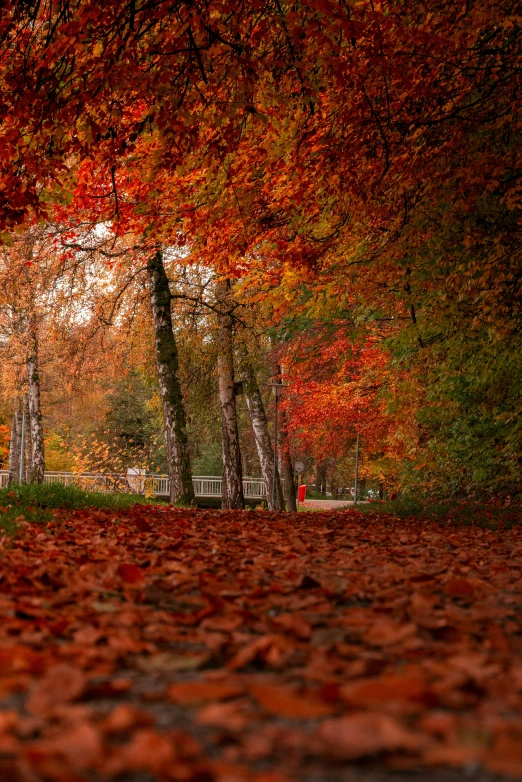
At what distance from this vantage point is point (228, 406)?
57.2ft

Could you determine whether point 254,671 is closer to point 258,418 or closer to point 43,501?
point 43,501

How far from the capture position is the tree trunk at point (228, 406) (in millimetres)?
16750

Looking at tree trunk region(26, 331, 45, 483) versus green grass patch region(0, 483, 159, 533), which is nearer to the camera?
green grass patch region(0, 483, 159, 533)

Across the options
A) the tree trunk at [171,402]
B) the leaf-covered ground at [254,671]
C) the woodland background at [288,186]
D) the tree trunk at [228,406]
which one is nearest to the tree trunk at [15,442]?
the woodland background at [288,186]

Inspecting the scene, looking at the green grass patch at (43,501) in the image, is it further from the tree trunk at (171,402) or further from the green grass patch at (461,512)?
the green grass patch at (461,512)

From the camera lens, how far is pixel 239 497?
56.4ft

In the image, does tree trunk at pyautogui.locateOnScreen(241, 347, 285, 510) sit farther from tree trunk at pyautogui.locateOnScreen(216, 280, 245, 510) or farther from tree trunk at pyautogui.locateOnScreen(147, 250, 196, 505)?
tree trunk at pyautogui.locateOnScreen(147, 250, 196, 505)

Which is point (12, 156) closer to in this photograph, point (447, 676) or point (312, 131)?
point (312, 131)

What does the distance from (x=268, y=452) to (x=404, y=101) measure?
45.0 feet

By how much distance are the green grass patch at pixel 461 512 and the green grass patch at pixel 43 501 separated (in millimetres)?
4521

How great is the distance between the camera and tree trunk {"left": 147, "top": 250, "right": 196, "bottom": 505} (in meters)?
14.6

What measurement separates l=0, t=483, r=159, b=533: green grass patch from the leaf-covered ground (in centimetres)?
305

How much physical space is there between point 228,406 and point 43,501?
8408 mm

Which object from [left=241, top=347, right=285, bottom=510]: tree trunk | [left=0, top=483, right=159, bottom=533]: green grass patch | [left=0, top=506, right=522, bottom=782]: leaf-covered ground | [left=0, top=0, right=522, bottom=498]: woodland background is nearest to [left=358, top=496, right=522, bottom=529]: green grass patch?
[left=0, top=0, right=522, bottom=498]: woodland background
